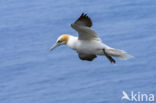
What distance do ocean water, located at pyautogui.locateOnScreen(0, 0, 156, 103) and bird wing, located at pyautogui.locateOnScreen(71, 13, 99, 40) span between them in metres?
11.5

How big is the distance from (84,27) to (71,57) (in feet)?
48.0

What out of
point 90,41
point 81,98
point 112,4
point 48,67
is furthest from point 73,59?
point 90,41

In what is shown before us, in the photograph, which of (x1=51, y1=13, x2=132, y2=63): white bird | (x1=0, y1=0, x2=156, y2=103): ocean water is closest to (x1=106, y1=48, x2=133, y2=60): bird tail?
(x1=51, y1=13, x2=132, y2=63): white bird

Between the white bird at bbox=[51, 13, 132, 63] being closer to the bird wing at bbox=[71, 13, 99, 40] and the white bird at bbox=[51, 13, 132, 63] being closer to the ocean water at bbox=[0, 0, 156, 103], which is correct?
the bird wing at bbox=[71, 13, 99, 40]

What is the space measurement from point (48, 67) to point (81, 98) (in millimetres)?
2738

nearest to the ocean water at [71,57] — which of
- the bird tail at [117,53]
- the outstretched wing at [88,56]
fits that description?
the outstretched wing at [88,56]

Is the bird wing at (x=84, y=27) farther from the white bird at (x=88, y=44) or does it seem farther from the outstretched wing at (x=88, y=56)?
the outstretched wing at (x=88, y=56)

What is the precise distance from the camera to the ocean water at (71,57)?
81.1ft

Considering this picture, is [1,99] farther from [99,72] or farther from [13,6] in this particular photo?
[13,6]

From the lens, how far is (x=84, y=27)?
37.9ft

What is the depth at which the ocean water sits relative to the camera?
2473cm

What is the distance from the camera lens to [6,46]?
95.0 feet

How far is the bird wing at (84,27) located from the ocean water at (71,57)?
37.9 ft

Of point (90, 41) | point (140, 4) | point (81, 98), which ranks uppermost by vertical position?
point (140, 4)
